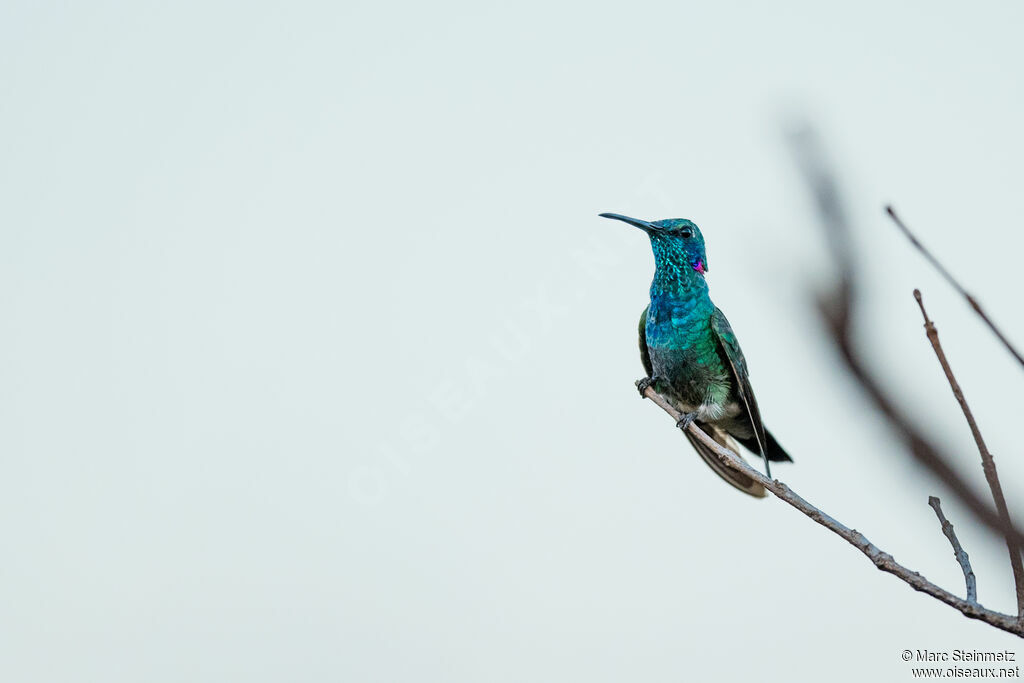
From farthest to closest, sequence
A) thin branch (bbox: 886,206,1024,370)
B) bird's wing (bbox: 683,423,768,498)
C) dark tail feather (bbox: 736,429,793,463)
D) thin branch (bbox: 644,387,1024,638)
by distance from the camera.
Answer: dark tail feather (bbox: 736,429,793,463), bird's wing (bbox: 683,423,768,498), thin branch (bbox: 644,387,1024,638), thin branch (bbox: 886,206,1024,370)

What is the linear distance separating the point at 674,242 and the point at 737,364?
91cm

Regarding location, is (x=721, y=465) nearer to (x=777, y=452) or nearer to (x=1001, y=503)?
(x=777, y=452)

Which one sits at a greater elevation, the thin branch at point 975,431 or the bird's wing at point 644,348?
the bird's wing at point 644,348

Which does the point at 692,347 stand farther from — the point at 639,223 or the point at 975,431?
the point at 975,431

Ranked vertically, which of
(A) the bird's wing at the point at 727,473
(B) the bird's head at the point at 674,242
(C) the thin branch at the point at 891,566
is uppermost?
(B) the bird's head at the point at 674,242

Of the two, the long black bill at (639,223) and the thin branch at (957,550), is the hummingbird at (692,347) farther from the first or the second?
the thin branch at (957,550)

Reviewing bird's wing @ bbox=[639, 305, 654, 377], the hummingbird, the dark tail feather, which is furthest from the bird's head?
the dark tail feather

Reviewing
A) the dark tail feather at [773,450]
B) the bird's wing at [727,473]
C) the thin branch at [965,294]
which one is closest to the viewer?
the thin branch at [965,294]

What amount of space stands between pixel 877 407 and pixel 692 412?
534 cm

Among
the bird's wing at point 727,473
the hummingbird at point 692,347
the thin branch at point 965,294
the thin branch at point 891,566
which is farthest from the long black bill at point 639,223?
the thin branch at point 965,294

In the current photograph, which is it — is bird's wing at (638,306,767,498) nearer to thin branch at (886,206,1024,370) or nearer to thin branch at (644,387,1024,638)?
thin branch at (644,387,1024,638)

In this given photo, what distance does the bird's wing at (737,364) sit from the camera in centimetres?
604

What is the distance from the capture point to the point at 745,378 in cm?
619

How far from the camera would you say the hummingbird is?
20.0ft
